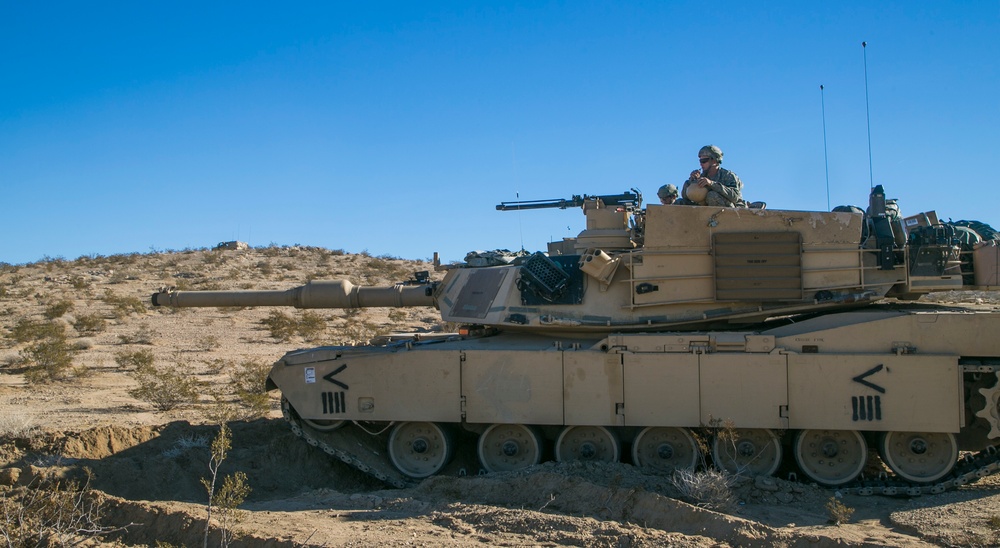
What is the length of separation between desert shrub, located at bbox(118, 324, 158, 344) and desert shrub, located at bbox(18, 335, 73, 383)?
3756 millimetres

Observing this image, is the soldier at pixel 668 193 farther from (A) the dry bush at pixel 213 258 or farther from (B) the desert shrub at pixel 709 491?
(A) the dry bush at pixel 213 258

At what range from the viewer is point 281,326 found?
24406 millimetres

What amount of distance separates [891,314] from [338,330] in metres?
19.3

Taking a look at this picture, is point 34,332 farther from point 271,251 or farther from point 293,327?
point 271,251

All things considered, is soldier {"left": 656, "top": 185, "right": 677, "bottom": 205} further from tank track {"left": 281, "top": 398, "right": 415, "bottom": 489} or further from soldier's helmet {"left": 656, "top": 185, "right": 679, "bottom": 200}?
tank track {"left": 281, "top": 398, "right": 415, "bottom": 489}

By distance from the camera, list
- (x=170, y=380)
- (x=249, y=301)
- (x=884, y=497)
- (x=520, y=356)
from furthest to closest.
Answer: (x=170, y=380) < (x=249, y=301) < (x=520, y=356) < (x=884, y=497)

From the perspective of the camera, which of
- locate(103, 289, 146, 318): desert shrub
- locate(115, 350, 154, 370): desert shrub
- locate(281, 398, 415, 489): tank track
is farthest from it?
locate(103, 289, 146, 318): desert shrub

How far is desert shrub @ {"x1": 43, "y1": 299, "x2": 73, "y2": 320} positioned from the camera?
81.2ft

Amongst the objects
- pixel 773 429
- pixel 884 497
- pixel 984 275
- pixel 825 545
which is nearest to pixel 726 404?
pixel 773 429

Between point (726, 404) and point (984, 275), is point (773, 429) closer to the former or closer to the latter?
point (726, 404)

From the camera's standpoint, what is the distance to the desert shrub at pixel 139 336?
73.0ft

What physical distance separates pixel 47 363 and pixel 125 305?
10.3 m

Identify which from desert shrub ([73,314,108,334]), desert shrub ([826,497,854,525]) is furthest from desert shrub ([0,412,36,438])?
desert shrub ([73,314,108,334])

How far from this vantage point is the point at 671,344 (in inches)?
368
